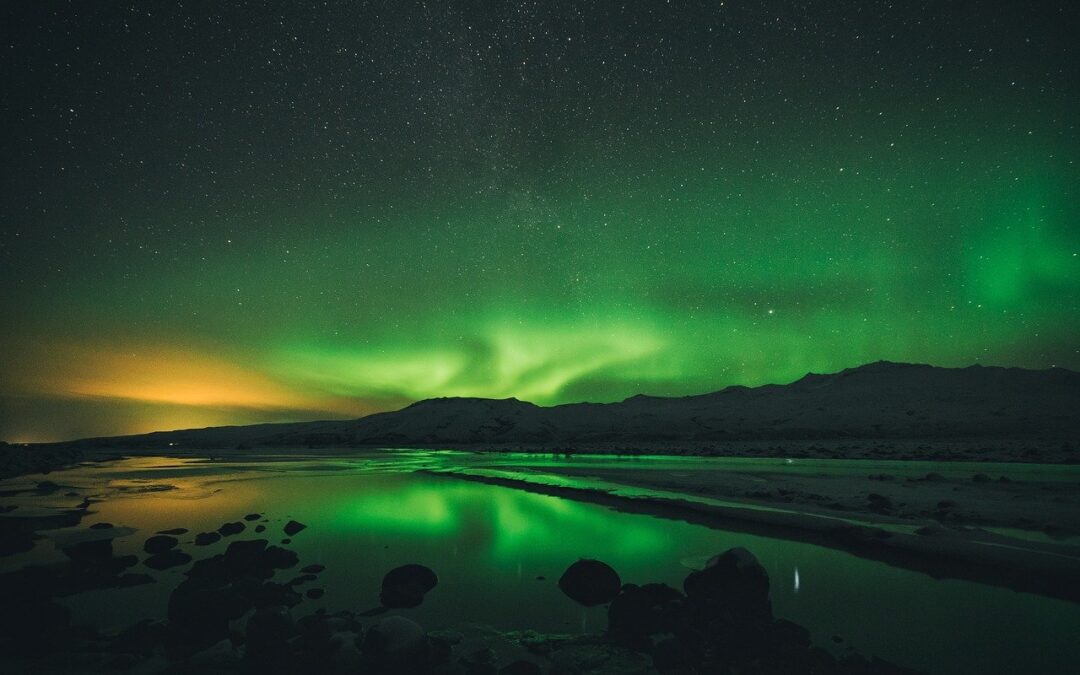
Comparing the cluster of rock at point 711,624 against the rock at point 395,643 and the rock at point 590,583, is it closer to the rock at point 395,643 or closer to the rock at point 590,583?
the rock at point 590,583

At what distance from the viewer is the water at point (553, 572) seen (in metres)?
6.18

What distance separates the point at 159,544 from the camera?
1039 cm

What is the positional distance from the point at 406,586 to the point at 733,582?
17.0 feet

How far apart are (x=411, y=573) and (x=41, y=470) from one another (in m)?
39.8

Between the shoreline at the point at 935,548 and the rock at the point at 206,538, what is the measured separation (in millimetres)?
12027

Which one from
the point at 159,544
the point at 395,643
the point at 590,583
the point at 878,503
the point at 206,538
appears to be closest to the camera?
the point at 395,643

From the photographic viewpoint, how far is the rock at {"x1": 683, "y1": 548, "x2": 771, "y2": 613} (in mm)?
7148

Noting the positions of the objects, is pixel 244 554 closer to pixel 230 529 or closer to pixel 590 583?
pixel 230 529

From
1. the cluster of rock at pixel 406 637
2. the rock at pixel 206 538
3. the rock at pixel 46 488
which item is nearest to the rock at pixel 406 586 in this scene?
the cluster of rock at pixel 406 637

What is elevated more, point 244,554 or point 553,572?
point 244,554

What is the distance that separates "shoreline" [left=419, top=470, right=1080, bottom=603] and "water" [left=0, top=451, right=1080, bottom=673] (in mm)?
564

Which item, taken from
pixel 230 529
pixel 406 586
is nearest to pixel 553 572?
pixel 406 586

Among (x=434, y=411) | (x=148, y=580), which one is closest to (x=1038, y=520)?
(x=148, y=580)

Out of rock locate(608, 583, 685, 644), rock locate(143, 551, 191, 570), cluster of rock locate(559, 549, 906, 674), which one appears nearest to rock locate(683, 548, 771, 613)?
cluster of rock locate(559, 549, 906, 674)
